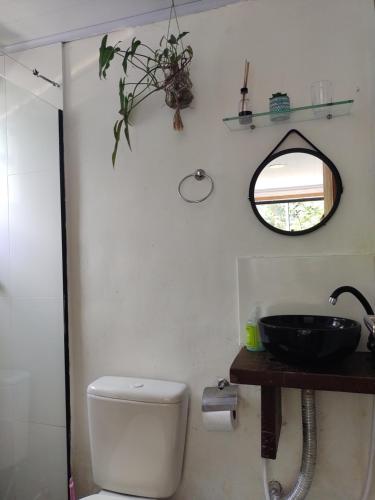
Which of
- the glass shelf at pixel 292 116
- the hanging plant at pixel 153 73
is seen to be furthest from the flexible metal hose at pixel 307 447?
the hanging plant at pixel 153 73

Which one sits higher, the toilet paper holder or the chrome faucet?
the chrome faucet

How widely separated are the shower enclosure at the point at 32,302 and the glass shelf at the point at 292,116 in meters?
0.85

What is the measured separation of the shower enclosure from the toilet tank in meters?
0.31

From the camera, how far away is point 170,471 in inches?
54.8

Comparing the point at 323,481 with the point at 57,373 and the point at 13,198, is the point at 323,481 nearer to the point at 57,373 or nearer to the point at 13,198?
the point at 57,373

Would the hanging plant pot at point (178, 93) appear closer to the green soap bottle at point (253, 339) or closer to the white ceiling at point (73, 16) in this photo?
the white ceiling at point (73, 16)

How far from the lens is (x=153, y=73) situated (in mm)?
1559

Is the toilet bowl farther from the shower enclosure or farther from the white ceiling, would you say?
the white ceiling

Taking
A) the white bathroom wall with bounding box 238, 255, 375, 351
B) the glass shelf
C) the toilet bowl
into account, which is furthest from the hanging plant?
the toilet bowl

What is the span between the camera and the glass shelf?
4.36ft

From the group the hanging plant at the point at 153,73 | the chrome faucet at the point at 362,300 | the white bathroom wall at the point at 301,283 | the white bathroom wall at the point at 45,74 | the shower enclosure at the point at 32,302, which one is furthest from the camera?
the white bathroom wall at the point at 45,74

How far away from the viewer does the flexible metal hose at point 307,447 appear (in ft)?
4.13

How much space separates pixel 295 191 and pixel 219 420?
2.95ft

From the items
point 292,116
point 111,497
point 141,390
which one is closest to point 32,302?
point 141,390
